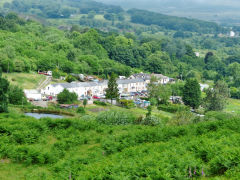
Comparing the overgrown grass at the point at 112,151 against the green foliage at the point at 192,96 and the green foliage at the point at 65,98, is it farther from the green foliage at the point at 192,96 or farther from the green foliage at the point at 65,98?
the green foliage at the point at 192,96

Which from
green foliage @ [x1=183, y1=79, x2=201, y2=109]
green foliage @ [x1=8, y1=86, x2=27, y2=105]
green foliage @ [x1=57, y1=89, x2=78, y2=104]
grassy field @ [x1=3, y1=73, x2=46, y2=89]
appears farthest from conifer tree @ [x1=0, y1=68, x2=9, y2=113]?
green foliage @ [x1=183, y1=79, x2=201, y2=109]

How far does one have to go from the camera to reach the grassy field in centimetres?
5085

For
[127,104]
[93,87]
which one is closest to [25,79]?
[93,87]

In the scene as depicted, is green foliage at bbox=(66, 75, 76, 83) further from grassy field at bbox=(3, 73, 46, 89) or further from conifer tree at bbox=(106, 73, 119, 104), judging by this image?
conifer tree at bbox=(106, 73, 119, 104)

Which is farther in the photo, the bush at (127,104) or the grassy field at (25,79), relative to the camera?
the grassy field at (25,79)

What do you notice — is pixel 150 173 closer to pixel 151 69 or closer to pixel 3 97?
pixel 3 97

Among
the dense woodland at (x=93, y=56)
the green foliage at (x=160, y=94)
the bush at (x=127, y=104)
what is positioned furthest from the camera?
the dense woodland at (x=93, y=56)

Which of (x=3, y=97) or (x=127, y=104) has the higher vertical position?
(x=3, y=97)

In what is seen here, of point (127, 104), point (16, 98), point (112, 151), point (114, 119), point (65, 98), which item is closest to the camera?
point (112, 151)

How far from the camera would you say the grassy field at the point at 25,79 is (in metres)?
50.8

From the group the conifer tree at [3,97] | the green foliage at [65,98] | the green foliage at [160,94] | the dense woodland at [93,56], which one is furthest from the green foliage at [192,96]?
the conifer tree at [3,97]

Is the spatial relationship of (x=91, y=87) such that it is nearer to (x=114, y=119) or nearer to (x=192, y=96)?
(x=192, y=96)

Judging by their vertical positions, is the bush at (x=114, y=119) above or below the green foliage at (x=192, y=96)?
above

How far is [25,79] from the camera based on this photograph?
5322cm
